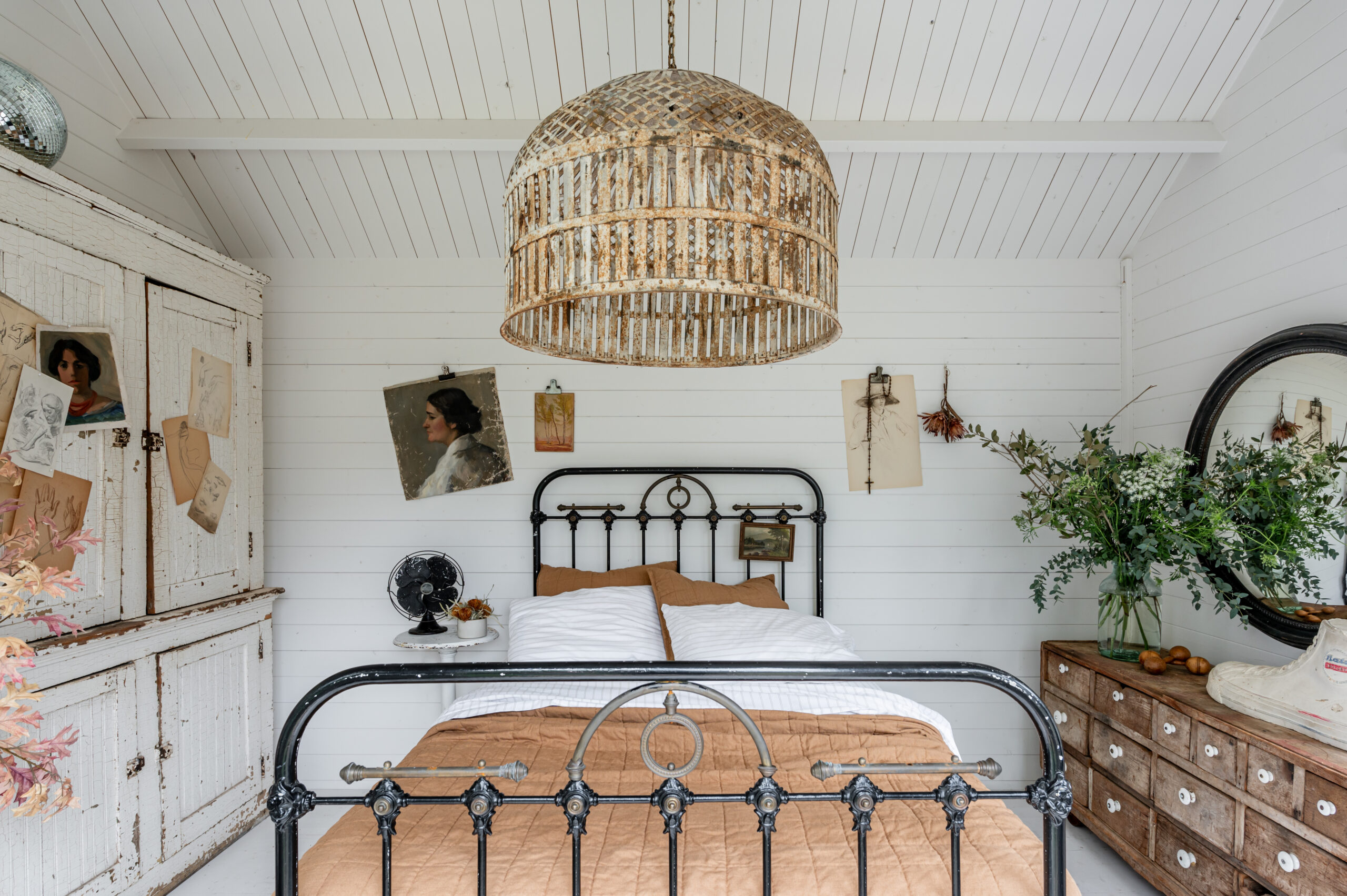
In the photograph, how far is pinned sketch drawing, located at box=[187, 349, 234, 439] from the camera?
2.64m

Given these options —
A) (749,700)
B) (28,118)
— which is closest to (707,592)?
(749,700)

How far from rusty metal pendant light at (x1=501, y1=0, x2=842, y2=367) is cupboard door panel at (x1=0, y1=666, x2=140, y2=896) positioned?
2030 millimetres

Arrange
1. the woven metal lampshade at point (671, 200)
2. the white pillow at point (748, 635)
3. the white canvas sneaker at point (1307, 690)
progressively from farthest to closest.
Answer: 1. the white pillow at point (748, 635)
2. the white canvas sneaker at point (1307, 690)
3. the woven metal lampshade at point (671, 200)

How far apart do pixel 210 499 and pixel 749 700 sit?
2096 mm

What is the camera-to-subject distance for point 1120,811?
2434 mm

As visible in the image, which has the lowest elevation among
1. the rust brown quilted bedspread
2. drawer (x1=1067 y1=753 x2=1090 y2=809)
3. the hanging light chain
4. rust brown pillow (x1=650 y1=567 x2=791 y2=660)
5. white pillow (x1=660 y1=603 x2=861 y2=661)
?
drawer (x1=1067 y1=753 x2=1090 y2=809)

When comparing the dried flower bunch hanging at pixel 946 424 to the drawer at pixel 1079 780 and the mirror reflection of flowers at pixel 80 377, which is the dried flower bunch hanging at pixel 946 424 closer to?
the drawer at pixel 1079 780

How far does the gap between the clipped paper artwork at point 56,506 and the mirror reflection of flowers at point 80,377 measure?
0.17 metres

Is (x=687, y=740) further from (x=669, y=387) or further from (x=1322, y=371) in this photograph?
(x=1322, y=371)

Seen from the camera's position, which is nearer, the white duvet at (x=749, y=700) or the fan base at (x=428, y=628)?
the white duvet at (x=749, y=700)

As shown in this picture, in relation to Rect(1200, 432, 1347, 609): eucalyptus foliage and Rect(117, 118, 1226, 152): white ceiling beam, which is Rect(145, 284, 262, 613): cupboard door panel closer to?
Rect(117, 118, 1226, 152): white ceiling beam

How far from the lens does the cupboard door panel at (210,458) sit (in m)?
2.45

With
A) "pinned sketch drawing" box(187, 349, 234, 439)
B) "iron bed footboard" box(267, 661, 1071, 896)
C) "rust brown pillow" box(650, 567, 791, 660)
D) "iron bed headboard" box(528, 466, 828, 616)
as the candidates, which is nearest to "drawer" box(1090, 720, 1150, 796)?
"iron bed headboard" box(528, 466, 828, 616)

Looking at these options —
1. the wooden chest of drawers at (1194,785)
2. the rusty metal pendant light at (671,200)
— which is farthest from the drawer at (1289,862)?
the rusty metal pendant light at (671,200)
